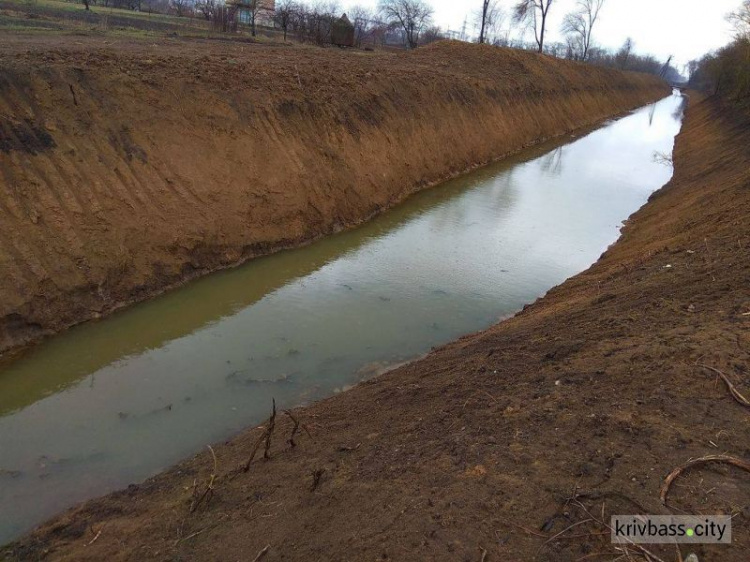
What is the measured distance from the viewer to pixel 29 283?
7.89 m

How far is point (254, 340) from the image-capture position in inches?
323

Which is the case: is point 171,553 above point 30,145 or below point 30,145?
below

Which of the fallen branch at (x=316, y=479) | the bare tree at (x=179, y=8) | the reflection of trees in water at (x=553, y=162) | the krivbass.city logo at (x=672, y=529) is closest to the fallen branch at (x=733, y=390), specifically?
the krivbass.city logo at (x=672, y=529)

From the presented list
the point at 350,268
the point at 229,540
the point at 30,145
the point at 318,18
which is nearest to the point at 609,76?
the point at 318,18

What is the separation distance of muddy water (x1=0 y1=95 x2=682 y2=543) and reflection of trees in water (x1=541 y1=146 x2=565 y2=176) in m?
6.82

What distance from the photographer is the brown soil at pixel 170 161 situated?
845 centimetres

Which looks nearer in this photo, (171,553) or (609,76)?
(171,553)

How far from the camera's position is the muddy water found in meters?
5.90

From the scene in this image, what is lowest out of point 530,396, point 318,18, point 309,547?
point 309,547

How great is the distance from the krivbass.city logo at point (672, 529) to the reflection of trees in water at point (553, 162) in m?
20.0

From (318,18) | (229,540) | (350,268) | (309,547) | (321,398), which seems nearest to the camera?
(309,547)

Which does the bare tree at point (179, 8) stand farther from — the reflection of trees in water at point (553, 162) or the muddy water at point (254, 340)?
the muddy water at point (254, 340)

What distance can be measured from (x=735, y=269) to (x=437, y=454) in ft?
18.3

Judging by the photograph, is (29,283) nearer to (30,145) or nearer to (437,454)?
(30,145)
